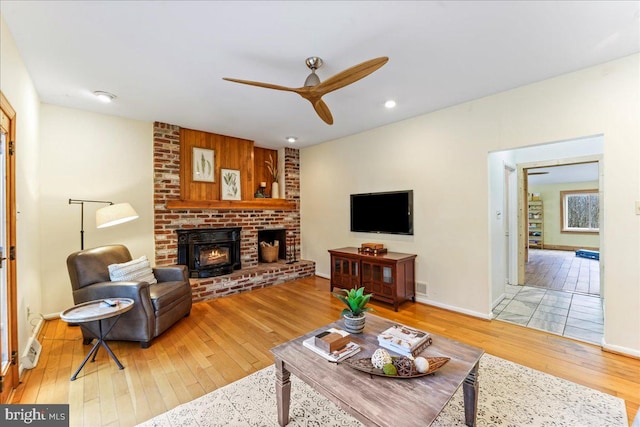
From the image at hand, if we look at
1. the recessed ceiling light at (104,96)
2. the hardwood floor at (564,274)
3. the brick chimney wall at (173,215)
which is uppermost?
the recessed ceiling light at (104,96)

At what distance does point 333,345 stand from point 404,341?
1.46 feet

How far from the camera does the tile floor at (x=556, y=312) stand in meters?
2.90

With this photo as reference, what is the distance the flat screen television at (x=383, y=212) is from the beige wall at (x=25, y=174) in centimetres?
390

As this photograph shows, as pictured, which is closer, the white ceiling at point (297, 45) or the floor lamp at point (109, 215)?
the white ceiling at point (297, 45)

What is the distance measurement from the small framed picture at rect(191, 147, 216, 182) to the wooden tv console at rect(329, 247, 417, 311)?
8.05 ft

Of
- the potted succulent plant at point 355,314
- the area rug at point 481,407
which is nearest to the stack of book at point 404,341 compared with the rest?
the potted succulent plant at point 355,314

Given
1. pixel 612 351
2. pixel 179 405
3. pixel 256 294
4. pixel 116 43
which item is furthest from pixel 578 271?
pixel 116 43

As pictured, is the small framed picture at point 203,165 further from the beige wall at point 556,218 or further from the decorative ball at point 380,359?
the beige wall at point 556,218

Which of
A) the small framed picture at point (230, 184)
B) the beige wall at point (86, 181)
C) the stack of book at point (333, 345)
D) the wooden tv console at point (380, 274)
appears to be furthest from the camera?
the small framed picture at point (230, 184)

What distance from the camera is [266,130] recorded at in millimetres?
4410

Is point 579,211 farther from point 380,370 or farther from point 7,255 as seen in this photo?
point 7,255

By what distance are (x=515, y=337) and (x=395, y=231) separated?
1850 mm

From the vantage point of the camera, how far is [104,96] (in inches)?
120

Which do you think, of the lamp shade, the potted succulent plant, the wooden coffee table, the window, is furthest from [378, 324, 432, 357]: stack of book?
the window
